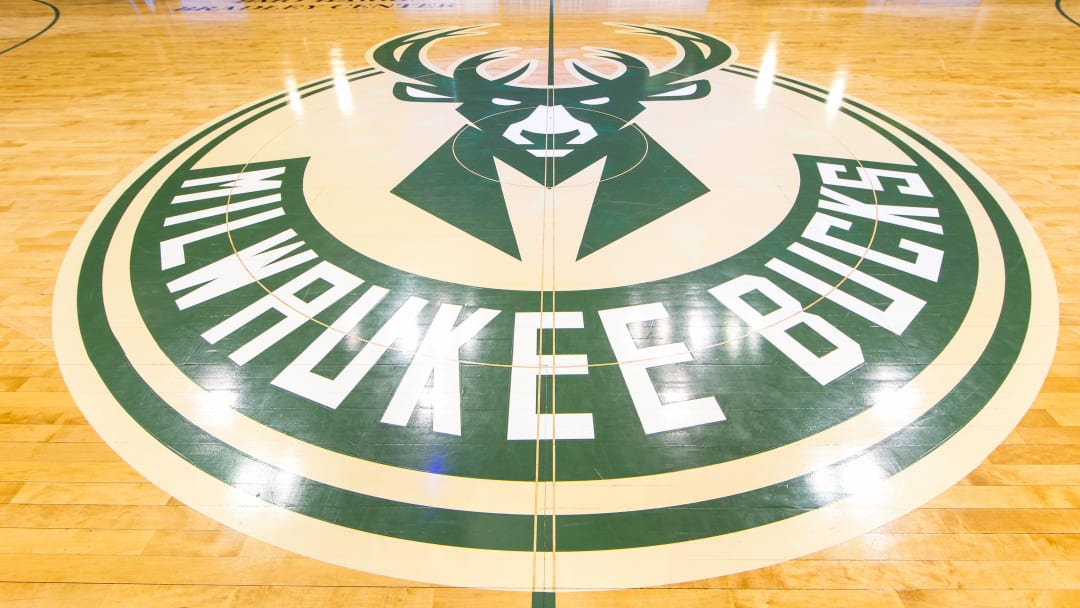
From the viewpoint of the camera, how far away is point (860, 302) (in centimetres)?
303

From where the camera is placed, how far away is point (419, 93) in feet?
19.7

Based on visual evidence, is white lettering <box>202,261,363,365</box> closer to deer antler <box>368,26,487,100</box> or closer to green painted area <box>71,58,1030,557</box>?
green painted area <box>71,58,1030,557</box>

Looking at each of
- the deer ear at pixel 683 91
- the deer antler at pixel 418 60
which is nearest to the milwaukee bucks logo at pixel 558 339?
the deer ear at pixel 683 91

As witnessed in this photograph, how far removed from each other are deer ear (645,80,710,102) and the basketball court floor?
6 centimetres

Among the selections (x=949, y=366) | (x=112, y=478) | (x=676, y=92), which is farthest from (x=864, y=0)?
(x=112, y=478)

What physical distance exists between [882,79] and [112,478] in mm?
7651

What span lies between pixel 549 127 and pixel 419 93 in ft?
5.94

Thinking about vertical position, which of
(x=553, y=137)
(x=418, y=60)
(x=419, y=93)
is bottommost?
(x=553, y=137)

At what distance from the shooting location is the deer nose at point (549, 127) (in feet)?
15.4

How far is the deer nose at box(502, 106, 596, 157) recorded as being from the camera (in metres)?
4.71

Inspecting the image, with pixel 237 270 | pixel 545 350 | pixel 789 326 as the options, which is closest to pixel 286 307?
pixel 237 270

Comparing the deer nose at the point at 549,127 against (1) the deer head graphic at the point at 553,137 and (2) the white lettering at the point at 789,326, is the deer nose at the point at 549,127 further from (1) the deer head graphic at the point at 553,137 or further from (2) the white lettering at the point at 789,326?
(2) the white lettering at the point at 789,326

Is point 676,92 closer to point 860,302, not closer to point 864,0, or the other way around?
point 860,302

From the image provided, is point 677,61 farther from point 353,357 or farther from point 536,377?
point 353,357
